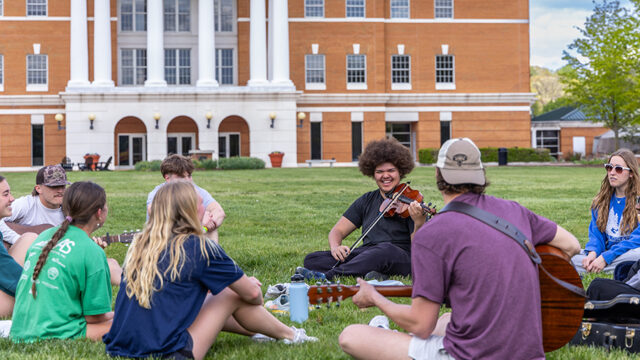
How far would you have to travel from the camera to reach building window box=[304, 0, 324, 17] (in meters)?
44.7

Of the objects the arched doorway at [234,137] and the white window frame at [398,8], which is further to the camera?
the white window frame at [398,8]

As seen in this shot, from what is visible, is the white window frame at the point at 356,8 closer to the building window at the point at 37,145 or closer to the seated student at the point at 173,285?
the building window at the point at 37,145

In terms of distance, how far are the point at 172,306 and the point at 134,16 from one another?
42.6m

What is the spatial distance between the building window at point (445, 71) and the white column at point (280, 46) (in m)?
10.4

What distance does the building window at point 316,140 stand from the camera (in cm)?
4497

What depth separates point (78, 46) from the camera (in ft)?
137

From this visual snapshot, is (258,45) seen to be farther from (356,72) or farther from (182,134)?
(182,134)

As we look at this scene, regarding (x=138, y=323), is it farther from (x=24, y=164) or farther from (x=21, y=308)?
(x=24, y=164)

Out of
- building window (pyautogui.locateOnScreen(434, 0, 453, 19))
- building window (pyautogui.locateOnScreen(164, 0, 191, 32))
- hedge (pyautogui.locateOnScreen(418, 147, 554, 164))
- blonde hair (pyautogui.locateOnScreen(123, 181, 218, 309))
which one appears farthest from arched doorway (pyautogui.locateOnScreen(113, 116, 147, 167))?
blonde hair (pyautogui.locateOnScreen(123, 181, 218, 309))

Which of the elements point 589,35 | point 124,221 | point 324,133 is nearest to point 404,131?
point 324,133

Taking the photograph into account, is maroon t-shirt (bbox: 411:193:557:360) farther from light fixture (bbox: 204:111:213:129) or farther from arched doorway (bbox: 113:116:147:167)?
arched doorway (bbox: 113:116:147:167)

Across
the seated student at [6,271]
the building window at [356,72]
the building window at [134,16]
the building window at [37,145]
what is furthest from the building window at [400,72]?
the seated student at [6,271]

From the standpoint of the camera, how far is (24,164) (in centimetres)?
4325

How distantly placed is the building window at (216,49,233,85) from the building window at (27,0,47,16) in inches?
436
